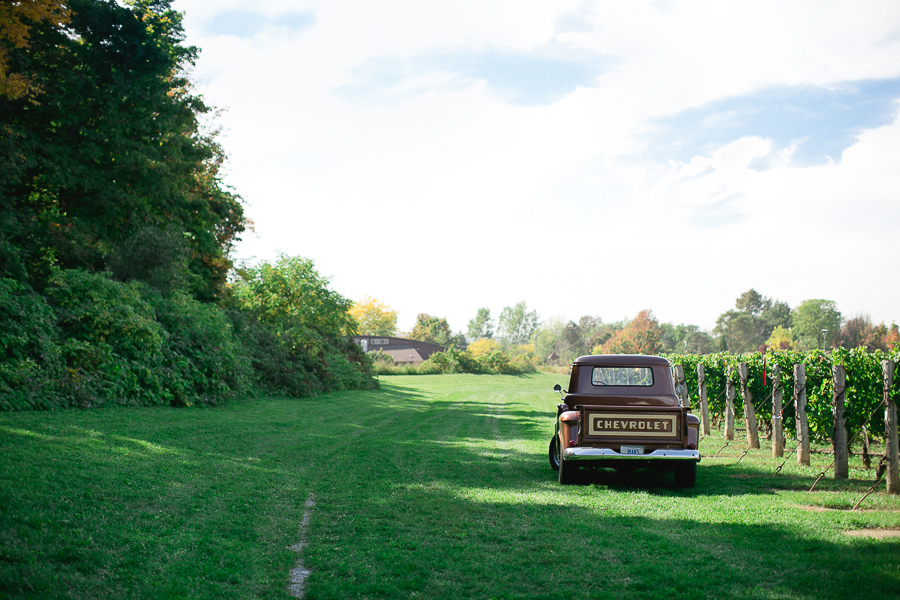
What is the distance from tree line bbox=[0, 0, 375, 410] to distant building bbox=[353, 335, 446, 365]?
4914 cm

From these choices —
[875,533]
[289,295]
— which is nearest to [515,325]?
[289,295]

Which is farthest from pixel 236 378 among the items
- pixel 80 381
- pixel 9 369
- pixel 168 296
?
pixel 9 369

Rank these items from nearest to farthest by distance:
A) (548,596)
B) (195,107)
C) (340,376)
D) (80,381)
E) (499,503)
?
(548,596)
(499,503)
(80,381)
(195,107)
(340,376)

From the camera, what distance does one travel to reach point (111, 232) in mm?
21891

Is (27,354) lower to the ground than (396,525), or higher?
higher

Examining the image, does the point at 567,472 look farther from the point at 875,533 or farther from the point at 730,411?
the point at 730,411

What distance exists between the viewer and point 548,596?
170 inches

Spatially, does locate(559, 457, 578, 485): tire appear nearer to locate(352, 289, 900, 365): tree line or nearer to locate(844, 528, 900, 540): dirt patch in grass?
locate(844, 528, 900, 540): dirt patch in grass

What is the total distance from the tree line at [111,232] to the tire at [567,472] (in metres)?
10.2

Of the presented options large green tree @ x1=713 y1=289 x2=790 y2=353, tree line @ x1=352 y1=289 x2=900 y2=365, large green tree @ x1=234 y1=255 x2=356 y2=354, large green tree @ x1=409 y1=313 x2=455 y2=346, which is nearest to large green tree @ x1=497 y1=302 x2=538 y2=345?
tree line @ x1=352 y1=289 x2=900 y2=365

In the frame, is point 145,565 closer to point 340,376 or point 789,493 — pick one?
point 789,493

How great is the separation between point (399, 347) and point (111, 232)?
64.0m

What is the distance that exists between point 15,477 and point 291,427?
8.81 metres

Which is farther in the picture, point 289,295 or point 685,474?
point 289,295
